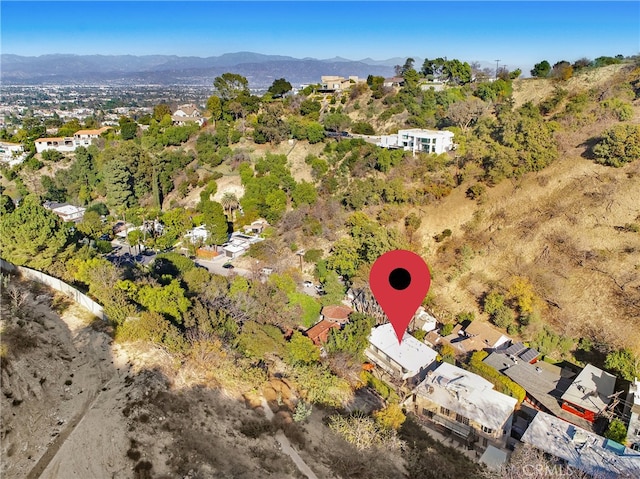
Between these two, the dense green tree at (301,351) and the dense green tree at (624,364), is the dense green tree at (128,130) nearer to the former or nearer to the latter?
the dense green tree at (301,351)

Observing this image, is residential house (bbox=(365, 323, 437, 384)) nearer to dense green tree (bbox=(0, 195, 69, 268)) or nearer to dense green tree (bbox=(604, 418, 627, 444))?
dense green tree (bbox=(604, 418, 627, 444))

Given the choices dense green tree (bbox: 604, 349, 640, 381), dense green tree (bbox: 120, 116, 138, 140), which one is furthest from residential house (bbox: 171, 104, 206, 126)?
dense green tree (bbox: 604, 349, 640, 381)

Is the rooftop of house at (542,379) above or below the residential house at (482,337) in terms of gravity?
below

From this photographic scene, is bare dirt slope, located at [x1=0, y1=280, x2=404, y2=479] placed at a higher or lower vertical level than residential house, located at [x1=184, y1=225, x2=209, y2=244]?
lower

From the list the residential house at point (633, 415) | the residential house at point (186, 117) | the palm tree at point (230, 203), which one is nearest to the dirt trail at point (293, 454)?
the residential house at point (633, 415)

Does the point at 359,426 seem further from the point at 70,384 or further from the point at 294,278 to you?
the point at 294,278

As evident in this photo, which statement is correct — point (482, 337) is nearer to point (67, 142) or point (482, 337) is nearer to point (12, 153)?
point (67, 142)

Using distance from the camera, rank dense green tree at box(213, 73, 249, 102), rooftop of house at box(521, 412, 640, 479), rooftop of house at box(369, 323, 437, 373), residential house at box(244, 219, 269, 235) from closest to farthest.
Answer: rooftop of house at box(521, 412, 640, 479)
rooftop of house at box(369, 323, 437, 373)
residential house at box(244, 219, 269, 235)
dense green tree at box(213, 73, 249, 102)
